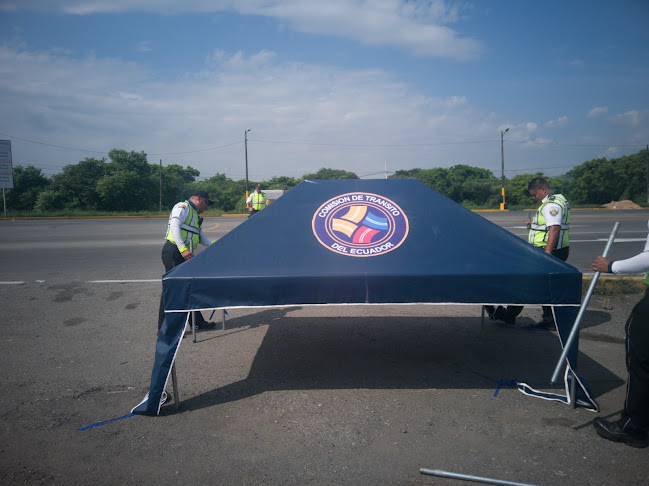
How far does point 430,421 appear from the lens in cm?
358

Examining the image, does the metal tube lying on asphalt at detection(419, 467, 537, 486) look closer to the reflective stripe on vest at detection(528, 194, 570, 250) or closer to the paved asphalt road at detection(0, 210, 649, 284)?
the reflective stripe on vest at detection(528, 194, 570, 250)

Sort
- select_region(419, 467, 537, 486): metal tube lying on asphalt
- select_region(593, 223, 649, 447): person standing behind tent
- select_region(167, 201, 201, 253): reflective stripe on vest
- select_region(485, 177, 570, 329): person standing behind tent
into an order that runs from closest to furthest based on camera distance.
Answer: select_region(419, 467, 537, 486): metal tube lying on asphalt
select_region(593, 223, 649, 447): person standing behind tent
select_region(485, 177, 570, 329): person standing behind tent
select_region(167, 201, 201, 253): reflective stripe on vest

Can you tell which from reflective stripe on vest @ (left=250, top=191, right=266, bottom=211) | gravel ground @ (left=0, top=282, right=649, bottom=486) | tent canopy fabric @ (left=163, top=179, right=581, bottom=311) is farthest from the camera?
reflective stripe on vest @ (left=250, top=191, right=266, bottom=211)

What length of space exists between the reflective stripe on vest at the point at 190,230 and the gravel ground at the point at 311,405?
1265 millimetres

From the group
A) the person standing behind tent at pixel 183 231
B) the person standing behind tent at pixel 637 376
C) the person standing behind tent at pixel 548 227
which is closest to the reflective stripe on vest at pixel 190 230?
the person standing behind tent at pixel 183 231

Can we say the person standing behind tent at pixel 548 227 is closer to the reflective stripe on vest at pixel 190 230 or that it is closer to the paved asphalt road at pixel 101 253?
the reflective stripe on vest at pixel 190 230

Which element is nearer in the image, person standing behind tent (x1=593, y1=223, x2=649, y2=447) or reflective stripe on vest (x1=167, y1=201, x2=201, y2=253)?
person standing behind tent (x1=593, y1=223, x2=649, y2=447)

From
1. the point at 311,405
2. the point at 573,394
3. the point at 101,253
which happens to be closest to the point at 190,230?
the point at 311,405

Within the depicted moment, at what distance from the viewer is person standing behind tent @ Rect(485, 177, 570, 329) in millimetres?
5453

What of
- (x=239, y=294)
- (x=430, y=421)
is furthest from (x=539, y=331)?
(x=239, y=294)

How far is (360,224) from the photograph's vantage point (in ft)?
13.6

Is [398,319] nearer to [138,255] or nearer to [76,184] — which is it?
[138,255]

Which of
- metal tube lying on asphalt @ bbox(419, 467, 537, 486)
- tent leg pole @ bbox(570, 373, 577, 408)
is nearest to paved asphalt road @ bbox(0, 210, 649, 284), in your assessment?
tent leg pole @ bbox(570, 373, 577, 408)

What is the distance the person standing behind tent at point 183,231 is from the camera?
18.1 feet
